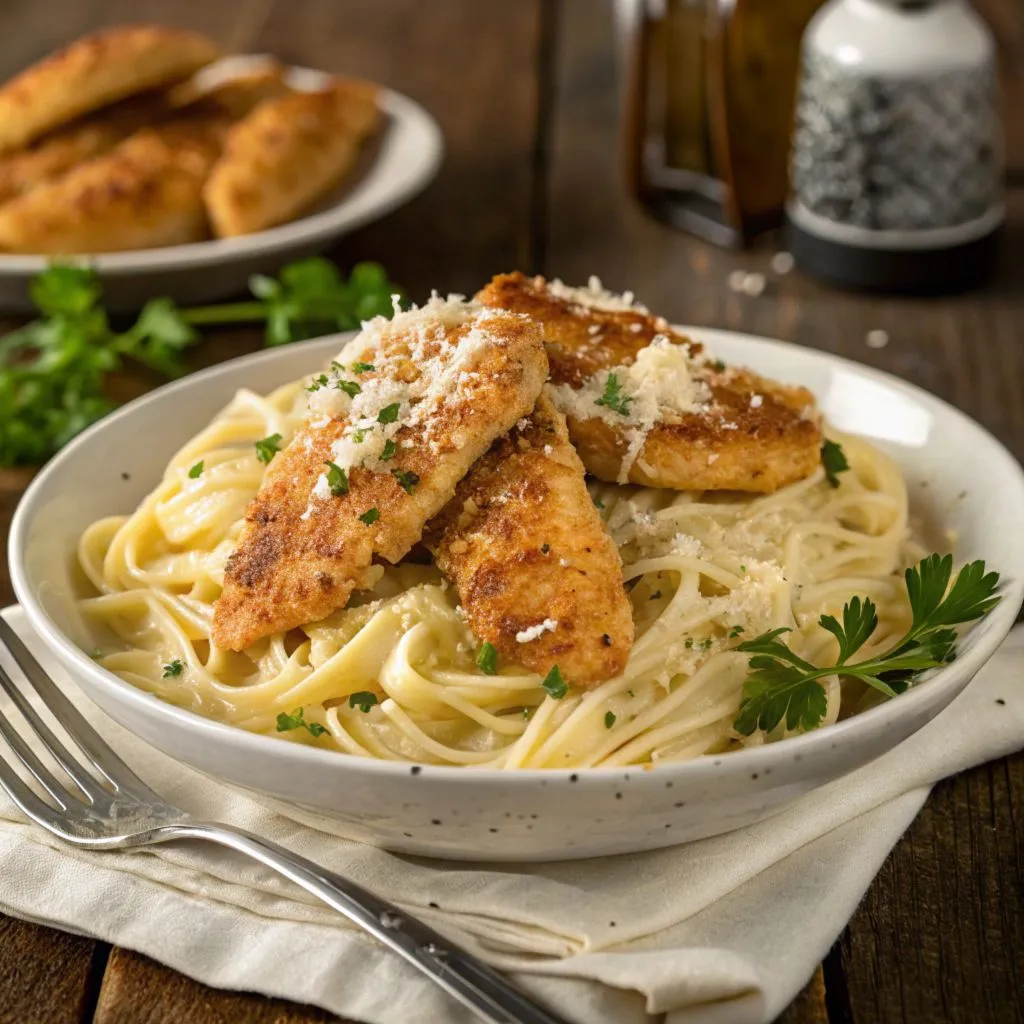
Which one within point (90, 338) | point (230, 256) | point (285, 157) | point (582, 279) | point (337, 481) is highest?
point (337, 481)

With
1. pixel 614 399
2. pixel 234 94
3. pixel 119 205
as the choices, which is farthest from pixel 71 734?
pixel 234 94

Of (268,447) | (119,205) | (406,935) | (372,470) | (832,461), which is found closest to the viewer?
(406,935)

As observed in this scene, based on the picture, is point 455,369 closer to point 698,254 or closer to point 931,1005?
point 931,1005

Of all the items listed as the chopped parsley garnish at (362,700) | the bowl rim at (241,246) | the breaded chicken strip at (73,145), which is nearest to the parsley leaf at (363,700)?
the chopped parsley garnish at (362,700)

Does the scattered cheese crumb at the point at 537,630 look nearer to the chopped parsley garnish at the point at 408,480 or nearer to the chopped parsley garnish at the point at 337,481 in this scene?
the chopped parsley garnish at the point at 408,480

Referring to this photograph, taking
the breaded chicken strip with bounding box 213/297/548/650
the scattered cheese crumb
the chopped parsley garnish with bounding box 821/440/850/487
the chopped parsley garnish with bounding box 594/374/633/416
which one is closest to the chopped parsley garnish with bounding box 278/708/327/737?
the breaded chicken strip with bounding box 213/297/548/650

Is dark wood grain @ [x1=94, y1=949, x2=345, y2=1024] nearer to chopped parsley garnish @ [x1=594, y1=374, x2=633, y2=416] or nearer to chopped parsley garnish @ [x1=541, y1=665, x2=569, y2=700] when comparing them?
chopped parsley garnish @ [x1=541, y1=665, x2=569, y2=700]

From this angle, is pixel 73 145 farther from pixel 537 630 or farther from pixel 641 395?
pixel 537 630
